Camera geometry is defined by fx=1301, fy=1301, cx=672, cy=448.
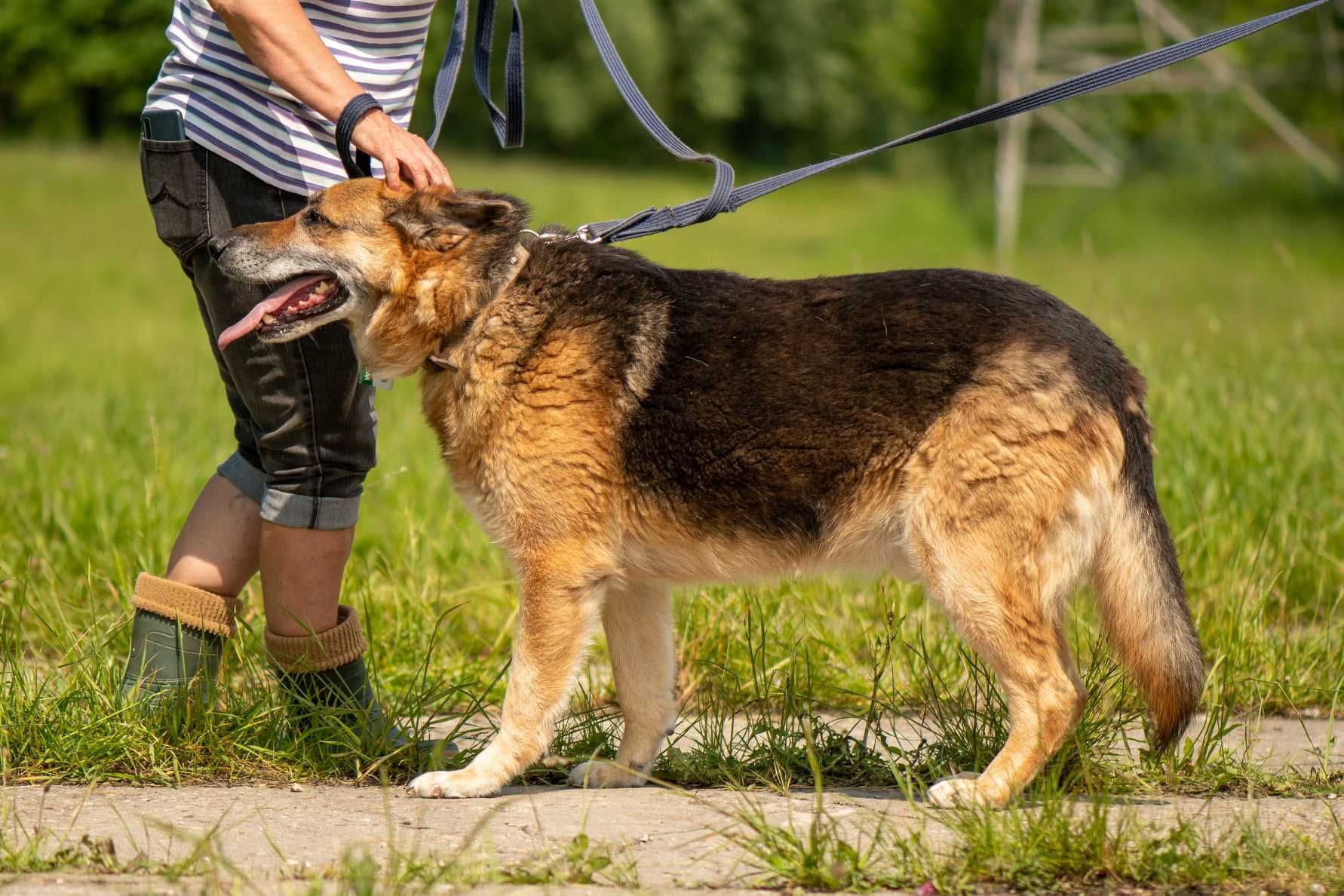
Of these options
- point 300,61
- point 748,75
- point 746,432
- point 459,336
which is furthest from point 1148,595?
point 748,75

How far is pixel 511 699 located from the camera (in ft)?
A: 11.4

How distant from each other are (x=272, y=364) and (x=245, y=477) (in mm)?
497

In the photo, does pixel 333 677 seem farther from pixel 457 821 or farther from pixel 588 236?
pixel 588 236

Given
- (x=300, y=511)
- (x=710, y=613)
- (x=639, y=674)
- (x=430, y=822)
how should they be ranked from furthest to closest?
(x=710, y=613) < (x=639, y=674) < (x=300, y=511) < (x=430, y=822)

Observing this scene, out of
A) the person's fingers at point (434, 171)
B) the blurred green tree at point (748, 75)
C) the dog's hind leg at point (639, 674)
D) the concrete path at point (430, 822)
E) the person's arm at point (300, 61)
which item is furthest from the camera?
the blurred green tree at point (748, 75)

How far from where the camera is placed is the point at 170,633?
374cm

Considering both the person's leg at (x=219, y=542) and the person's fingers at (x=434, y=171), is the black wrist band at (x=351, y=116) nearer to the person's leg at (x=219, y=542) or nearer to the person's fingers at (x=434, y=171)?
the person's fingers at (x=434, y=171)

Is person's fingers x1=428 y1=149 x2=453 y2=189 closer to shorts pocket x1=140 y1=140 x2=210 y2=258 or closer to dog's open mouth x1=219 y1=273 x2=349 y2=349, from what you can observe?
dog's open mouth x1=219 y1=273 x2=349 y2=349

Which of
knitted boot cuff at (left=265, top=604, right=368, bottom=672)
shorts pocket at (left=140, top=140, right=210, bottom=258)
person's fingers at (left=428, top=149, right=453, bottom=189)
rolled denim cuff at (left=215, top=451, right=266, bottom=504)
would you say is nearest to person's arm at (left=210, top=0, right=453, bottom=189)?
person's fingers at (left=428, top=149, right=453, bottom=189)

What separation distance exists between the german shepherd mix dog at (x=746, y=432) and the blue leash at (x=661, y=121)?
0.63 ft

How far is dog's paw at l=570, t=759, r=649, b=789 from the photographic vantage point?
3.67m

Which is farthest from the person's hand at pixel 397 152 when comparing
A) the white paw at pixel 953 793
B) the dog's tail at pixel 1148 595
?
the white paw at pixel 953 793

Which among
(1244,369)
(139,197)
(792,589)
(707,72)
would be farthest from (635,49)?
(792,589)

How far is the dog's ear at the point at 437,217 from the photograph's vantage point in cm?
353
